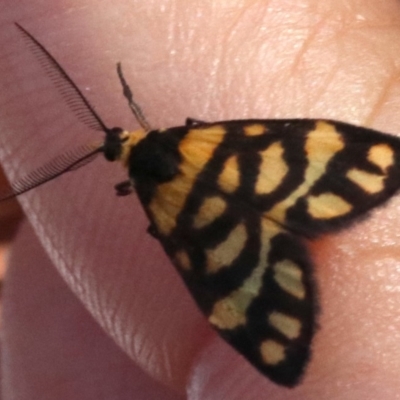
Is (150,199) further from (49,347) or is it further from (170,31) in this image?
(49,347)

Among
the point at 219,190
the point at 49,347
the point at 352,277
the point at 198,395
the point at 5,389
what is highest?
the point at 219,190

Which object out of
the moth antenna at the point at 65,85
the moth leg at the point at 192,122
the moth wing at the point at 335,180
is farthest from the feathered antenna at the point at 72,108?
the moth wing at the point at 335,180

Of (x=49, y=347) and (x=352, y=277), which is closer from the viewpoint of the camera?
(x=352, y=277)

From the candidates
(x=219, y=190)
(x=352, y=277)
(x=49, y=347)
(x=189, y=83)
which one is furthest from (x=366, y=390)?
(x=49, y=347)

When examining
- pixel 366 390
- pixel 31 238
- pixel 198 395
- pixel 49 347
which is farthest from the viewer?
pixel 31 238

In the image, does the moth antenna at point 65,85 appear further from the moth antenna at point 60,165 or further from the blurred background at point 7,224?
the blurred background at point 7,224

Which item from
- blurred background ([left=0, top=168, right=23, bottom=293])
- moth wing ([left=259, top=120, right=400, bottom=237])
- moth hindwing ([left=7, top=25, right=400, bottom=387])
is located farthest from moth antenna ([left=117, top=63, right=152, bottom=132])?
blurred background ([left=0, top=168, right=23, bottom=293])

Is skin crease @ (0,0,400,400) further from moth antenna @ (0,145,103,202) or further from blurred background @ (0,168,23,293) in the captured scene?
blurred background @ (0,168,23,293)

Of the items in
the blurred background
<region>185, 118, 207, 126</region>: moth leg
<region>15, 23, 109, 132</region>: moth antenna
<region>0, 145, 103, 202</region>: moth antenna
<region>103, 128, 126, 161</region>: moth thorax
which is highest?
<region>15, 23, 109, 132</region>: moth antenna

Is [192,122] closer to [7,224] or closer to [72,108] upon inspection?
[72,108]
